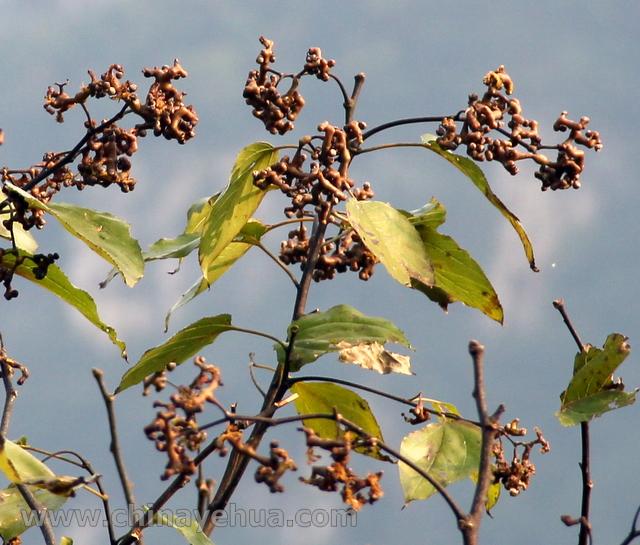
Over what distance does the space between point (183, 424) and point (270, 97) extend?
0.79 meters

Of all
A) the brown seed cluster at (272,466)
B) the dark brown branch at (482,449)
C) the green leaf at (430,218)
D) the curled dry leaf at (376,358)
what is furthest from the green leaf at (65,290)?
the dark brown branch at (482,449)

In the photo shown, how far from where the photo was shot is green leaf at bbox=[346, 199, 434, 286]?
1723mm

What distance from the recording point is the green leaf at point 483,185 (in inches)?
75.0

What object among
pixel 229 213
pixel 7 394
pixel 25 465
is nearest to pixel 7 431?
pixel 7 394

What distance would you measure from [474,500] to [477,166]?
908mm

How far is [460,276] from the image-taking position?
6.45 feet

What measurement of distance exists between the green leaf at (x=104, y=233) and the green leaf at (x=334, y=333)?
274 mm

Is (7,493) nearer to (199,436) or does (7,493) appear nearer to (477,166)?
(199,436)

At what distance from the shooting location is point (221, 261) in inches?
82.6

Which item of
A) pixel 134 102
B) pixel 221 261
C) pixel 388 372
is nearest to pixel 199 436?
pixel 388 372

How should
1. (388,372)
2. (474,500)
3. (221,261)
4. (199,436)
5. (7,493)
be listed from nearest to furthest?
(474,500)
(199,436)
(388,372)
(7,493)
(221,261)

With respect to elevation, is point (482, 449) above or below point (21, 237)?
below

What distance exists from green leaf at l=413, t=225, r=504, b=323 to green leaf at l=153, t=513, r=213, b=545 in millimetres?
603

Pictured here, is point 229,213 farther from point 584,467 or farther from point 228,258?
point 584,467
